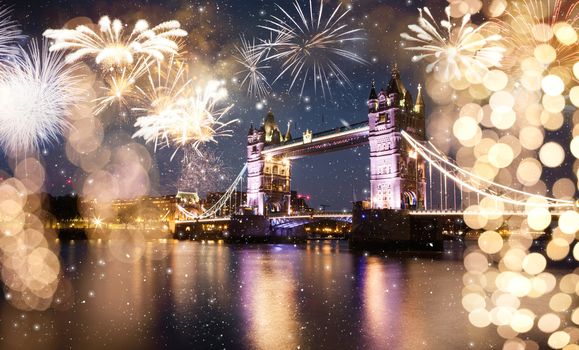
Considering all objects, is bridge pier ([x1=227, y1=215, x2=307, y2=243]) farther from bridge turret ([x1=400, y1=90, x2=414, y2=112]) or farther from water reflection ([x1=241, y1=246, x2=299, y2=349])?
water reflection ([x1=241, y1=246, x2=299, y2=349])

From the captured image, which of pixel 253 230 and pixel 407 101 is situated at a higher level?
pixel 407 101

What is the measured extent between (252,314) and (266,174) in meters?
58.2

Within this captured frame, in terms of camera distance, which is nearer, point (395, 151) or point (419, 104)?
point (395, 151)

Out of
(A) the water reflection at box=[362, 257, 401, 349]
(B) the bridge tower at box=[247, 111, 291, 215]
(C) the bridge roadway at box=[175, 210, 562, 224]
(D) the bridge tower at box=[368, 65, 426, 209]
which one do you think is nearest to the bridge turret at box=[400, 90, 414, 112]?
(D) the bridge tower at box=[368, 65, 426, 209]

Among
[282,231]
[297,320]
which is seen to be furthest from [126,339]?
[282,231]

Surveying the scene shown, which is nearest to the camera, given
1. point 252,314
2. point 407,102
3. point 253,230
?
point 252,314

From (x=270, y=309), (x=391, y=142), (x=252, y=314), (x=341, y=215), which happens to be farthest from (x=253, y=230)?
(x=252, y=314)

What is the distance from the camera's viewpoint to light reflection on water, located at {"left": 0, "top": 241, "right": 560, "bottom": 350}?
35.3ft

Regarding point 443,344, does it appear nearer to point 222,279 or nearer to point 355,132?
point 222,279

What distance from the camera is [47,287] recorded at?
18.9 metres

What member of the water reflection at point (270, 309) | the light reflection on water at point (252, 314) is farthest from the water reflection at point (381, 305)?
the water reflection at point (270, 309)

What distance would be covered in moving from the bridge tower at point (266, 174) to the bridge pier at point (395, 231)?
28.7 metres

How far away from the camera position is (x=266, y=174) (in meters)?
71.8

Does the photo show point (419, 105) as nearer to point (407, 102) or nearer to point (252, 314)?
point (407, 102)
